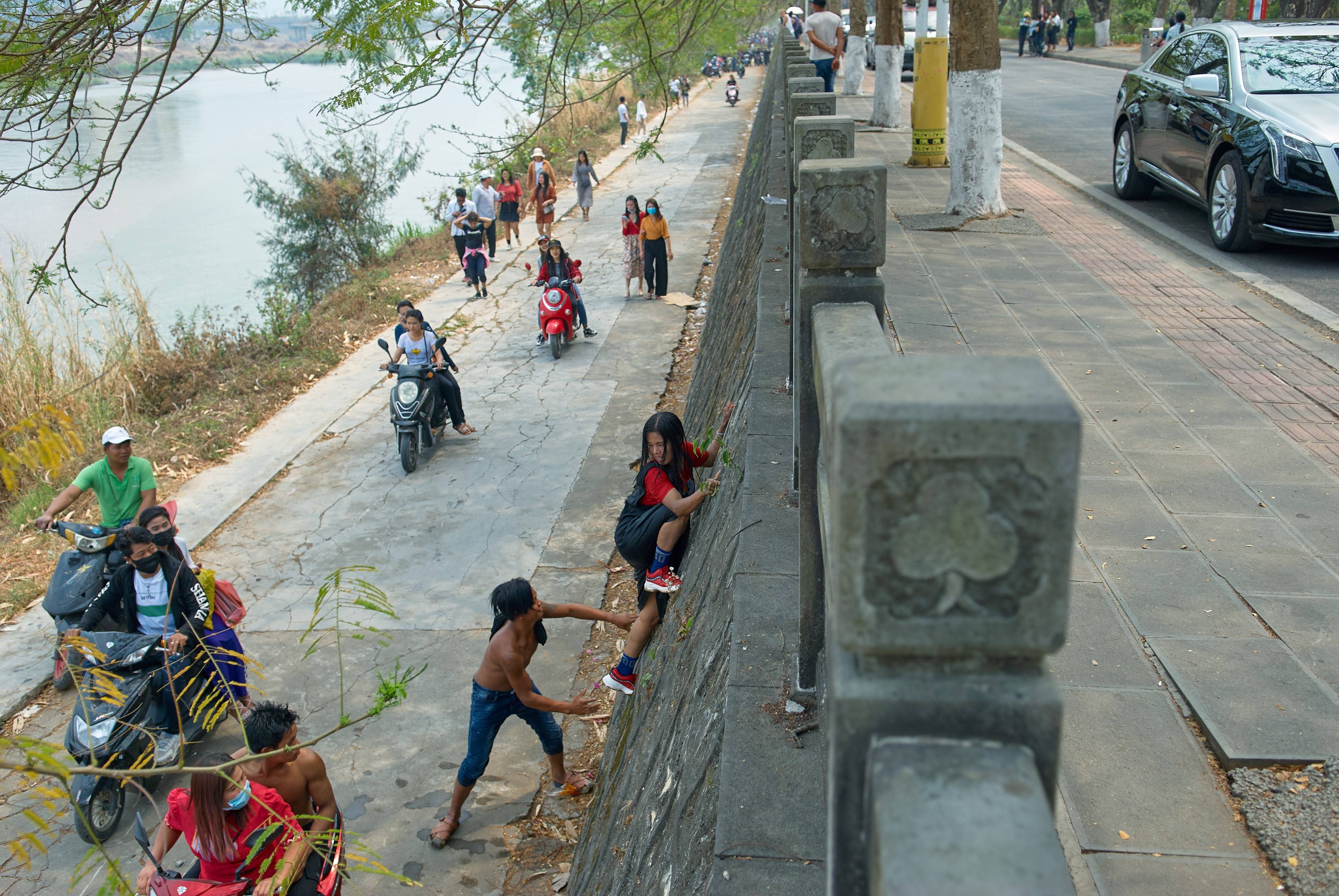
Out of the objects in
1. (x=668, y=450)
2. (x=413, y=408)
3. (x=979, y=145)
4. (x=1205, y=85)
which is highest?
(x=1205, y=85)

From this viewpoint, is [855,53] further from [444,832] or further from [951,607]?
[951,607]

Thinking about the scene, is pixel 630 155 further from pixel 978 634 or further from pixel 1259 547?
pixel 978 634

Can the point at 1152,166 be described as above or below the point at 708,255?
above

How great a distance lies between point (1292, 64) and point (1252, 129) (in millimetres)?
1021

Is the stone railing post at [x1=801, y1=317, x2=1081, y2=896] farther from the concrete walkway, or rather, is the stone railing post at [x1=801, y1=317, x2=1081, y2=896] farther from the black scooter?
the black scooter

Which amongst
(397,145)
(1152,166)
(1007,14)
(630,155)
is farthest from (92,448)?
(1007,14)

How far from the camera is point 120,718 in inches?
222

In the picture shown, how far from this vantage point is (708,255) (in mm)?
17953

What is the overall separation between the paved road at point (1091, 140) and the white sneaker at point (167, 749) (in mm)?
8125

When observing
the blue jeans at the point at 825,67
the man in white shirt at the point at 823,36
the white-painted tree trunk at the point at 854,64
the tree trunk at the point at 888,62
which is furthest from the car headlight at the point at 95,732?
the white-painted tree trunk at the point at 854,64

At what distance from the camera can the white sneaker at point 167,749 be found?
5.77 meters

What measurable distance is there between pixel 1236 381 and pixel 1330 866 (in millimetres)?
4266

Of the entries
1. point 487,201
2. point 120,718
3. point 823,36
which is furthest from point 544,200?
point 120,718

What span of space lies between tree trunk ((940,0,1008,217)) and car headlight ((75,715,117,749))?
29.0 feet
